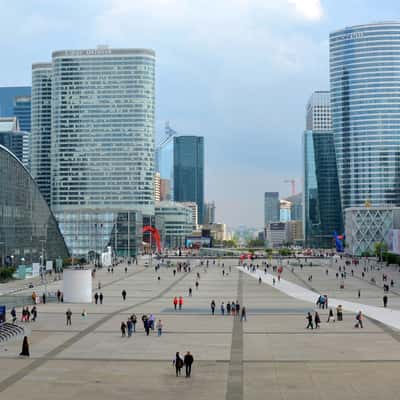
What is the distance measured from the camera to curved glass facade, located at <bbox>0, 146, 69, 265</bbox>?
8962 centimetres

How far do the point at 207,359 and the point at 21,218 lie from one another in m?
71.5

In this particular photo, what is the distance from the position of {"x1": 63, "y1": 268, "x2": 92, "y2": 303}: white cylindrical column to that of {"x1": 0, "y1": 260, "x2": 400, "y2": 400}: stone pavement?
7251mm

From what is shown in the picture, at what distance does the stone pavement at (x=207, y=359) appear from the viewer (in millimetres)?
23609

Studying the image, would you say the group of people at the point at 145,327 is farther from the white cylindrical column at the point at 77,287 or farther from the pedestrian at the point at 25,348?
the white cylindrical column at the point at 77,287

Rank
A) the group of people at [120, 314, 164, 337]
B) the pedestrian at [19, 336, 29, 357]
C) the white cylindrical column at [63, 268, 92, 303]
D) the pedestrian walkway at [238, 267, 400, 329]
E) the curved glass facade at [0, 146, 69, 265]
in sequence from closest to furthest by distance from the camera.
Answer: the pedestrian at [19, 336, 29, 357]
the group of people at [120, 314, 164, 337]
the pedestrian walkway at [238, 267, 400, 329]
the white cylindrical column at [63, 268, 92, 303]
the curved glass facade at [0, 146, 69, 265]

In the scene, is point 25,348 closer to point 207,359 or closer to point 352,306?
point 207,359

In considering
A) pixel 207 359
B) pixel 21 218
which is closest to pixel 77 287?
pixel 207 359

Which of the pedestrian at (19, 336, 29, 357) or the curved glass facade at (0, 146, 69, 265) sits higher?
the curved glass facade at (0, 146, 69, 265)

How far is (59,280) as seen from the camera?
85.5m

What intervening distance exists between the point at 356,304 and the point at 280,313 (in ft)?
31.1

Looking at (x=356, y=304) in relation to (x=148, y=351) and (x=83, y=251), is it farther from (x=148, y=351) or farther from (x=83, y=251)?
(x=83, y=251)

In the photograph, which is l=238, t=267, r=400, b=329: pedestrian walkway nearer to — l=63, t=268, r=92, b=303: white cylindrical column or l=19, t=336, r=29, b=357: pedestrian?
l=63, t=268, r=92, b=303: white cylindrical column

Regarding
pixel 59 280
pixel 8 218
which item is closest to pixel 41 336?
pixel 59 280

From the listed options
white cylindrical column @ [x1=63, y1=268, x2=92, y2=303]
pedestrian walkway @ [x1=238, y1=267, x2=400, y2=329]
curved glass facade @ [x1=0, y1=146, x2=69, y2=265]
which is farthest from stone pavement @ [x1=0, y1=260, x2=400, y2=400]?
curved glass facade @ [x1=0, y1=146, x2=69, y2=265]
